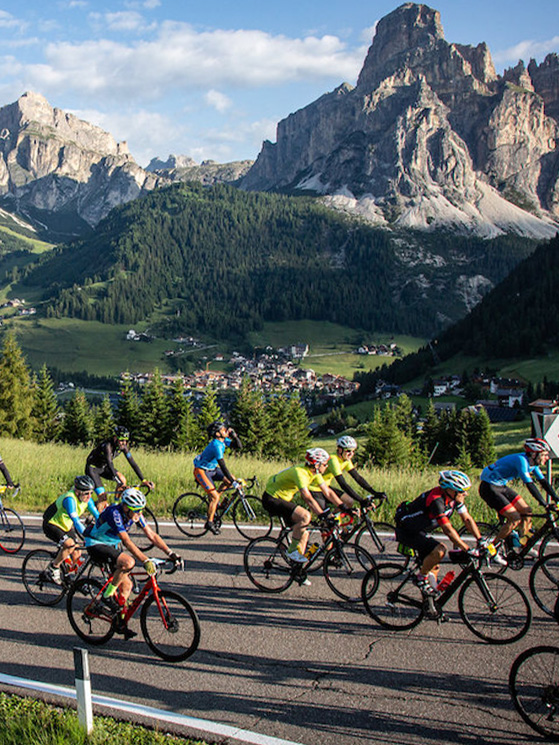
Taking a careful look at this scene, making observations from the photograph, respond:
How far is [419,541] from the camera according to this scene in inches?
353

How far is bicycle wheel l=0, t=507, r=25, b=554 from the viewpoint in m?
12.7

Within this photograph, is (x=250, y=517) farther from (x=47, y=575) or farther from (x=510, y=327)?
(x=510, y=327)

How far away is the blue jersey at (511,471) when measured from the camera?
10672mm

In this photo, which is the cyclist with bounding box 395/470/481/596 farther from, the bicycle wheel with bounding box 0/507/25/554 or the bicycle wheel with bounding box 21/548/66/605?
the bicycle wheel with bounding box 0/507/25/554

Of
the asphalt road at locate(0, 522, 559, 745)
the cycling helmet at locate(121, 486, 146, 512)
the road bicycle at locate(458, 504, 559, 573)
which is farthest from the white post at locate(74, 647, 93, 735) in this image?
the road bicycle at locate(458, 504, 559, 573)

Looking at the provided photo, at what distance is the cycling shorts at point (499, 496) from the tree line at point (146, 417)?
3994 cm

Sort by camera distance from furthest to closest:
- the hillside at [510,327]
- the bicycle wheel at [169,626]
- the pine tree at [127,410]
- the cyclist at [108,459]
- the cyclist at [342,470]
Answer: the hillside at [510,327]
the pine tree at [127,410]
the cyclist at [108,459]
the cyclist at [342,470]
the bicycle wheel at [169,626]

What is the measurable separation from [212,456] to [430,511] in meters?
6.70

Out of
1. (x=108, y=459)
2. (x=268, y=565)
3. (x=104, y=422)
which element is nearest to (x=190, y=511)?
(x=108, y=459)

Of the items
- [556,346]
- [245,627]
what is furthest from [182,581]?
[556,346]

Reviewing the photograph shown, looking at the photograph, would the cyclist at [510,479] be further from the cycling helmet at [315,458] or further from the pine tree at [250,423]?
the pine tree at [250,423]

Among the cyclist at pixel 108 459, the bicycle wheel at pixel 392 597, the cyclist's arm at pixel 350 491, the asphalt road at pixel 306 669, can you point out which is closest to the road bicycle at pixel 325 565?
the asphalt road at pixel 306 669

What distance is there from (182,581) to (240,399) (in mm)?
48142

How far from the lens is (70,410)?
202ft
